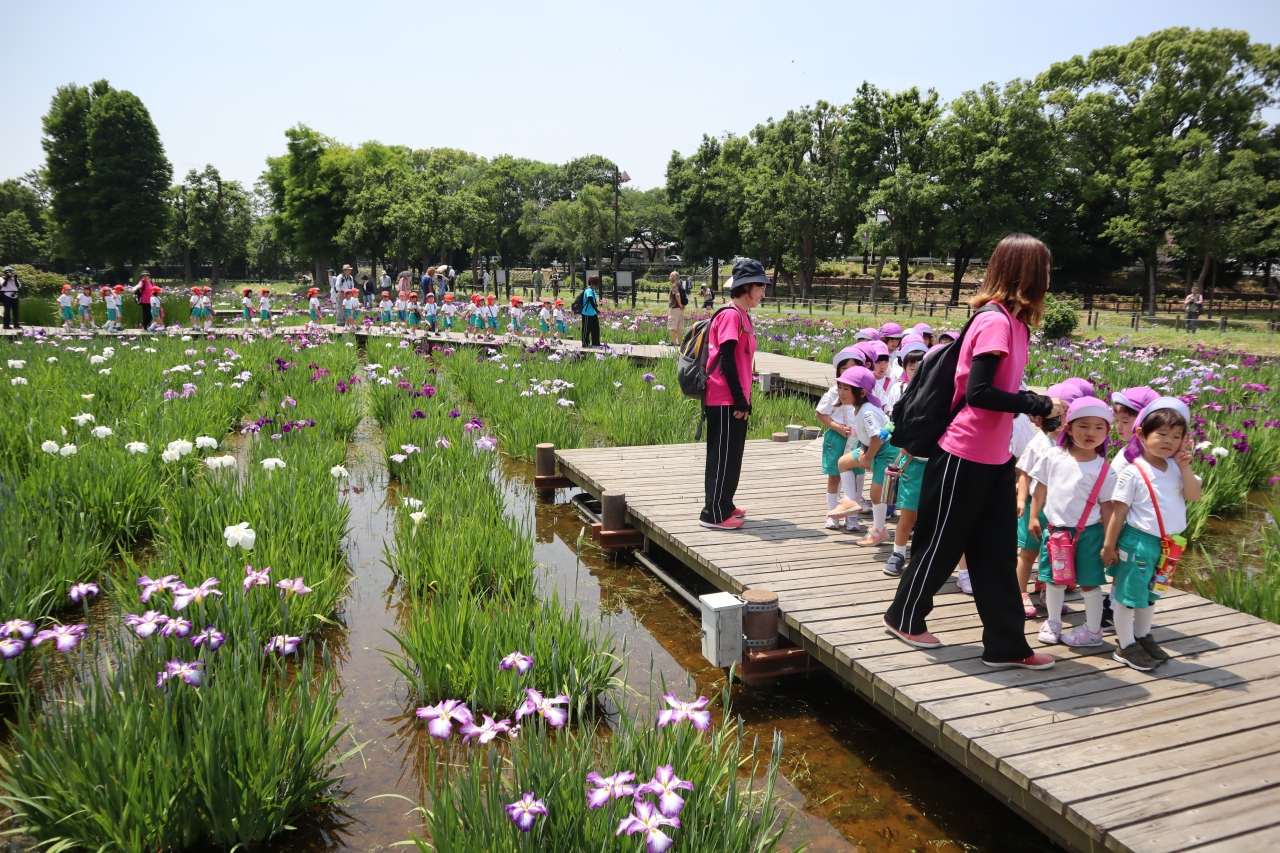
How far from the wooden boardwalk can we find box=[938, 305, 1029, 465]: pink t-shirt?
98cm

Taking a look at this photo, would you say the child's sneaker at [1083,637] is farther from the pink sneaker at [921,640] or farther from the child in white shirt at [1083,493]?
the pink sneaker at [921,640]

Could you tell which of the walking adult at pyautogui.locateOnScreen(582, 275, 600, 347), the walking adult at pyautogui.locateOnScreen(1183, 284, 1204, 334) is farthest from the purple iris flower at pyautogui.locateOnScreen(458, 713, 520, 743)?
the walking adult at pyautogui.locateOnScreen(1183, 284, 1204, 334)

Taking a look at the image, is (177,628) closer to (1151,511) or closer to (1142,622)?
(1151,511)

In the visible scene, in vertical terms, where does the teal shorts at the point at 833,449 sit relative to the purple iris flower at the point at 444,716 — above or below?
above

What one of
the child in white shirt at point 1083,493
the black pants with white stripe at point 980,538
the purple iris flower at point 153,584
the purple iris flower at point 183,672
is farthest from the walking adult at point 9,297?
the child in white shirt at point 1083,493

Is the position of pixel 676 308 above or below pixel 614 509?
above

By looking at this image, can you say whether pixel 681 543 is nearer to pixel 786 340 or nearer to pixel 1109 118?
pixel 786 340

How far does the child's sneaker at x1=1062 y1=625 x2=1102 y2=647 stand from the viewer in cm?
350

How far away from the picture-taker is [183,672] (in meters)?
2.46

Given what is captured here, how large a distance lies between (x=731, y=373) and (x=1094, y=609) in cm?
221

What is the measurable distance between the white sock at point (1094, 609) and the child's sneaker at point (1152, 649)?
0.57ft

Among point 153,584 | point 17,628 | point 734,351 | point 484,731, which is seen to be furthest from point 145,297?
point 484,731

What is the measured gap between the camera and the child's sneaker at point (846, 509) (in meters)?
5.09

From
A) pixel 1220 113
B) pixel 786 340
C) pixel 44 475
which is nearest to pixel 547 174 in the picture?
pixel 1220 113
